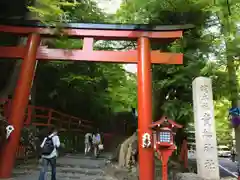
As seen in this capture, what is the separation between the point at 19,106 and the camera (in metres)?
9.41

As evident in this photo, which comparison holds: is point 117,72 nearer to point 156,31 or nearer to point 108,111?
point 108,111

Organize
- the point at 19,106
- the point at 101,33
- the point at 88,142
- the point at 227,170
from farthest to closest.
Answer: the point at 227,170, the point at 88,142, the point at 101,33, the point at 19,106

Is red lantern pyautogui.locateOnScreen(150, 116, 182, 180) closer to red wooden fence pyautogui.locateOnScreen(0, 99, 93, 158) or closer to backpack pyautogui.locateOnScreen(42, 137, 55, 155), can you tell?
backpack pyautogui.locateOnScreen(42, 137, 55, 155)

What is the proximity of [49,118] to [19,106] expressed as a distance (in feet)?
17.8

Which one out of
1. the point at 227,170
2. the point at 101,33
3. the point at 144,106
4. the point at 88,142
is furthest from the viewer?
the point at 227,170

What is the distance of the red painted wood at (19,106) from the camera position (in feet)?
29.1

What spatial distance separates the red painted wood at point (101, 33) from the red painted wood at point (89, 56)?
0.65m

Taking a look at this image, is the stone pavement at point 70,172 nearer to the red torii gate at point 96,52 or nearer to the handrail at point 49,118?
the handrail at point 49,118

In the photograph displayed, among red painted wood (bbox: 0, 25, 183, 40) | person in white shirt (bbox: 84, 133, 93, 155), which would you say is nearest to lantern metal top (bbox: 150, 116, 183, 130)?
red painted wood (bbox: 0, 25, 183, 40)

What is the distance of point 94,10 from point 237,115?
35.7ft

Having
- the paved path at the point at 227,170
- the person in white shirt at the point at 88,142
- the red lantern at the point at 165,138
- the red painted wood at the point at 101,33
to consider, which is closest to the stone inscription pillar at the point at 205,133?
the red lantern at the point at 165,138

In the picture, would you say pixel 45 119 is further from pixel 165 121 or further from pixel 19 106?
pixel 165 121

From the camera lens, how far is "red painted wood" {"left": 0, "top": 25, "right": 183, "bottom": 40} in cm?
1038

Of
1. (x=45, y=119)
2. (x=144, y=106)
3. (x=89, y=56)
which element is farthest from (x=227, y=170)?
(x=89, y=56)
